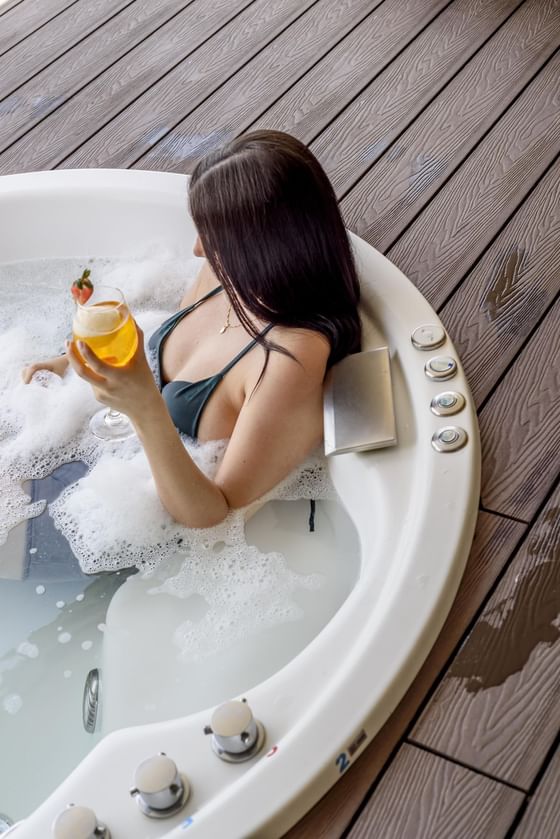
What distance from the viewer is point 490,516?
5.04 feet

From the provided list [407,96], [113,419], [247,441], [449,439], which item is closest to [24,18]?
[407,96]

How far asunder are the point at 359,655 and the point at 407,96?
1.70 meters

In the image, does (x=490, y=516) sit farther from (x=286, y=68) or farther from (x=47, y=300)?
(x=286, y=68)

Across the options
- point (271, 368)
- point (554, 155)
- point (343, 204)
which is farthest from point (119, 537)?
point (554, 155)

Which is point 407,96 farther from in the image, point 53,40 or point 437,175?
point 53,40

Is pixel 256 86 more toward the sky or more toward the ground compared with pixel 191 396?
more toward the sky

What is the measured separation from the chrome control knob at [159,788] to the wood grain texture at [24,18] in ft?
8.04

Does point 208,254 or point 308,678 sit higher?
point 208,254

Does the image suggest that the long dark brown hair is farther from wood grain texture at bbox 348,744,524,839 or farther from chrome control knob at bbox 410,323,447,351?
wood grain texture at bbox 348,744,524,839

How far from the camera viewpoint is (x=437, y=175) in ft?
7.42

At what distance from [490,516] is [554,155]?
3.63ft

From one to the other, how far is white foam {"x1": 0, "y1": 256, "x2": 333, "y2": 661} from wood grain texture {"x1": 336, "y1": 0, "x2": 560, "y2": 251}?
1.66 feet

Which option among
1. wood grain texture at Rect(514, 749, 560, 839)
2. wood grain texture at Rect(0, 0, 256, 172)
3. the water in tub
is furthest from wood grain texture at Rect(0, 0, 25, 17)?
wood grain texture at Rect(514, 749, 560, 839)

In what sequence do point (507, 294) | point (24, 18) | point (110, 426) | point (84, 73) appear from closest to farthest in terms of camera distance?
point (507, 294) → point (110, 426) → point (84, 73) → point (24, 18)
